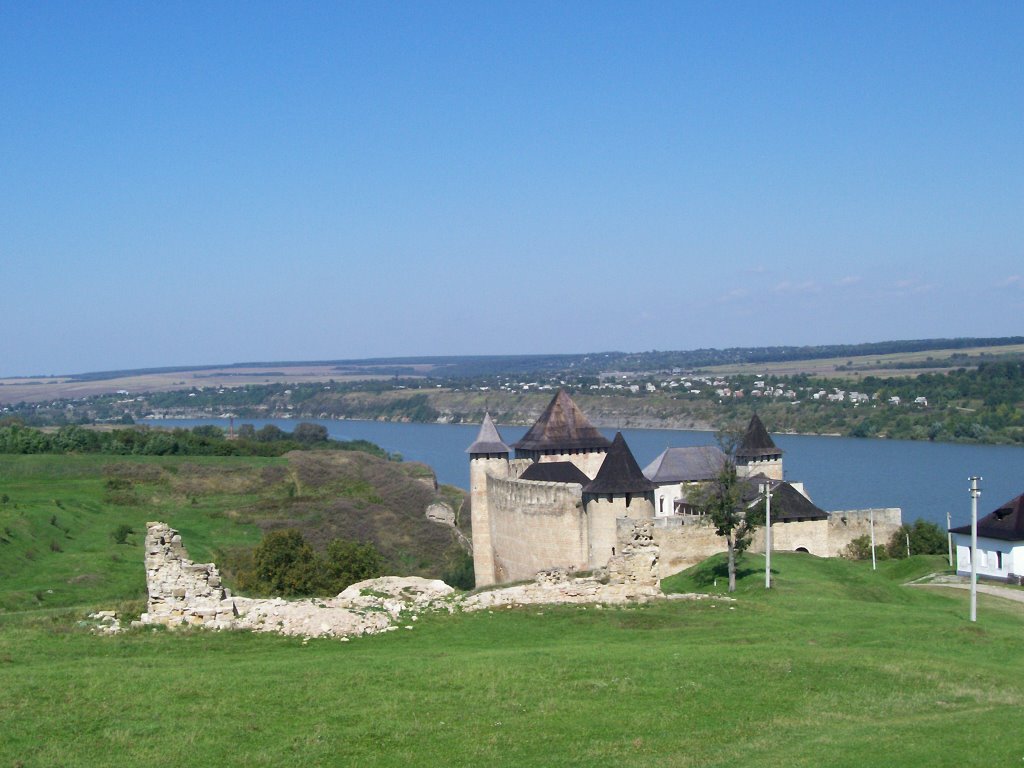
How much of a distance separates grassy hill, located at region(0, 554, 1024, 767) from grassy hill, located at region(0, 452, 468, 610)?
13.0 m

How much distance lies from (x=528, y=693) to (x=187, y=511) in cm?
4063

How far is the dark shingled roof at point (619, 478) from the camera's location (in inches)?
1003

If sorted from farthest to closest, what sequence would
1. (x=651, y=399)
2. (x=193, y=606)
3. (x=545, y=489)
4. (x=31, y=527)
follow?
1. (x=651, y=399)
2. (x=31, y=527)
3. (x=545, y=489)
4. (x=193, y=606)

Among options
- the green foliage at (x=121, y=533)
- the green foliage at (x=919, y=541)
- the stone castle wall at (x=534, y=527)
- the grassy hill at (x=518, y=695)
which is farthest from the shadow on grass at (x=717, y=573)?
the green foliage at (x=121, y=533)

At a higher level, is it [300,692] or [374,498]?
[300,692]

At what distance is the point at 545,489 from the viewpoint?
2744cm

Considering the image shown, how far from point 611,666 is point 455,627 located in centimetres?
295

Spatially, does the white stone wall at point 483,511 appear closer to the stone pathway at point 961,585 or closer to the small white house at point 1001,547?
the stone pathway at point 961,585

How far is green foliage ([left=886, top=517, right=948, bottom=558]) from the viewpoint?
3209cm

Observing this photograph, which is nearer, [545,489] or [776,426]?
[545,489]

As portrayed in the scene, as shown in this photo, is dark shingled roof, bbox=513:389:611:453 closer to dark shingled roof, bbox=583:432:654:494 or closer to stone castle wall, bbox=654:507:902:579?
stone castle wall, bbox=654:507:902:579


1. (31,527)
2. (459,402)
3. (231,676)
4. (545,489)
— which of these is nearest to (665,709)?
(231,676)

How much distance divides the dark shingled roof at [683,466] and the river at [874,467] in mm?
16984

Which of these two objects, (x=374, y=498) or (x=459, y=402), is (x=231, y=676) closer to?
(x=374, y=498)
